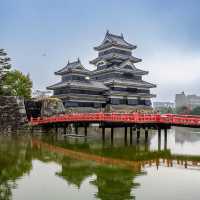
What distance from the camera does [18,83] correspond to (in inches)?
2128

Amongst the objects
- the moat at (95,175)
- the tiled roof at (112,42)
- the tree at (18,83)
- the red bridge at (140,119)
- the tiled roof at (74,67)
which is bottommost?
the moat at (95,175)

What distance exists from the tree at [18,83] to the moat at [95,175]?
24822 millimetres

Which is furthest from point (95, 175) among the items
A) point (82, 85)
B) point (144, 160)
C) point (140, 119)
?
point (82, 85)

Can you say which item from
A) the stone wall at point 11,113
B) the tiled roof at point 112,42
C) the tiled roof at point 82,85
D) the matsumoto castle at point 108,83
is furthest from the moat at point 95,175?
the tiled roof at point 112,42

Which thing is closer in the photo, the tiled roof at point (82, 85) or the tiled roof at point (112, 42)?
the tiled roof at point (82, 85)

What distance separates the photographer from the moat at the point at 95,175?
15.6m

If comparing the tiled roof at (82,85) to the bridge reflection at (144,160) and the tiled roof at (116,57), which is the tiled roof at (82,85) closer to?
the tiled roof at (116,57)

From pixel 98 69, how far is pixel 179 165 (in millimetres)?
48058

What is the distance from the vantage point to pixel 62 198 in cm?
1491

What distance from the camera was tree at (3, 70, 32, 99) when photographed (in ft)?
173

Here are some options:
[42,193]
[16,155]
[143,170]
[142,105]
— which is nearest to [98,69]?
[142,105]

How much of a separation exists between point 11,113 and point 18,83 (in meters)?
8.78

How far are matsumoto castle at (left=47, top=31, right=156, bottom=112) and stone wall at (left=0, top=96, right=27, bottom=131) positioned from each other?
11.8 metres

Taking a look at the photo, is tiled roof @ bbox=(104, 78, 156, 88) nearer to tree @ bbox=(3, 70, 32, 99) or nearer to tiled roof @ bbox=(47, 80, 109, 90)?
tiled roof @ bbox=(47, 80, 109, 90)
